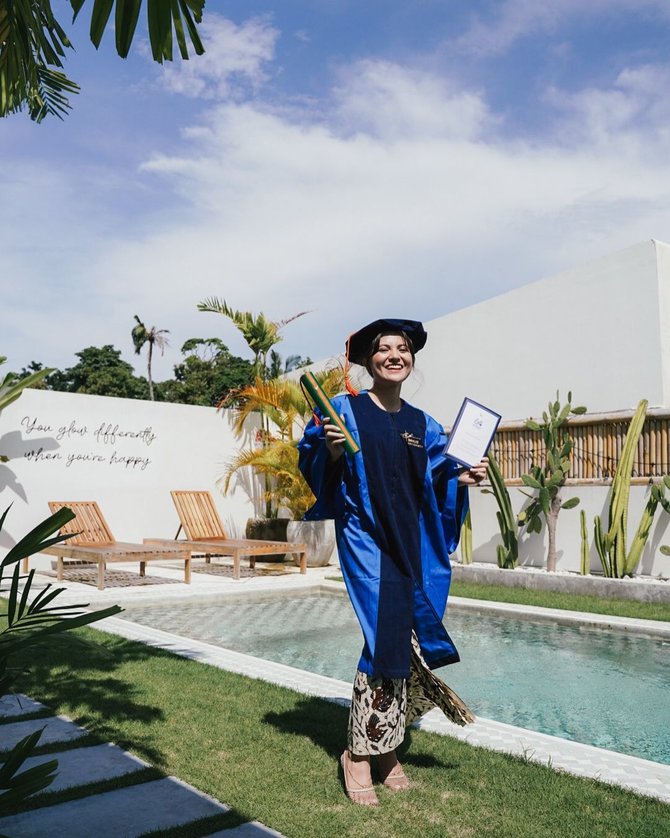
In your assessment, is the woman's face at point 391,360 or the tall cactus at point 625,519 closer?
the woman's face at point 391,360

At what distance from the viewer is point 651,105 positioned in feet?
32.8

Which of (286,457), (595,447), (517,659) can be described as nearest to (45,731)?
(517,659)

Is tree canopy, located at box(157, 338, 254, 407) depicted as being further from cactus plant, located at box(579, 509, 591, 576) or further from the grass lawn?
the grass lawn

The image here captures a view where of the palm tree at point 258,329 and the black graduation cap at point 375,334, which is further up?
the palm tree at point 258,329

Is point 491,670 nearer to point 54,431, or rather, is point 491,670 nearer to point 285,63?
point 285,63

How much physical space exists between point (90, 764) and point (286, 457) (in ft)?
31.6

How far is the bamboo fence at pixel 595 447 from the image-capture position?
9891 millimetres

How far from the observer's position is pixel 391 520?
3.26 m

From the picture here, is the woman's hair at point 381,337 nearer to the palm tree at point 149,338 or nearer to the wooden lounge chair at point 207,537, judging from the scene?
the wooden lounge chair at point 207,537

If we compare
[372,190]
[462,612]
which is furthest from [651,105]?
[462,612]

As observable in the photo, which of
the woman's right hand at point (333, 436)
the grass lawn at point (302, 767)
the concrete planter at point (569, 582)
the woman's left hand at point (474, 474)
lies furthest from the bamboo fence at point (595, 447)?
the woman's right hand at point (333, 436)

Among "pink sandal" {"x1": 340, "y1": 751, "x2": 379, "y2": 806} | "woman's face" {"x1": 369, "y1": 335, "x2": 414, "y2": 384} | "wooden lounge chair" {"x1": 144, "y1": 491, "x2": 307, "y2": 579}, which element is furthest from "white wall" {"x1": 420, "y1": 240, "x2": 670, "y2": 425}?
"pink sandal" {"x1": 340, "y1": 751, "x2": 379, "y2": 806}

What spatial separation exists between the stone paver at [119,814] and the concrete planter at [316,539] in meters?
9.65

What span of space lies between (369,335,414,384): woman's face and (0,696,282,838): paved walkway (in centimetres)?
178
